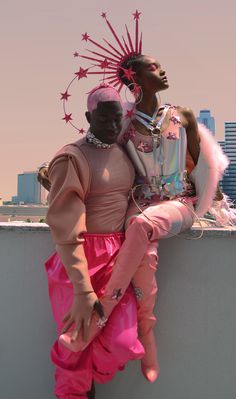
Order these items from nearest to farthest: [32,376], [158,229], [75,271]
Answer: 1. [75,271]
2. [158,229]
3. [32,376]

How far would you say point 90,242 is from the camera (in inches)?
72.0

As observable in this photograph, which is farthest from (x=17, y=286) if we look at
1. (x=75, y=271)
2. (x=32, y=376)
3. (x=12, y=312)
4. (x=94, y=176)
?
(x=94, y=176)

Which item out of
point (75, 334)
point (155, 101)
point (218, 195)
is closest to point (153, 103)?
point (155, 101)

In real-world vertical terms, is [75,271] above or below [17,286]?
above

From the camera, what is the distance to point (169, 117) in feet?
6.72

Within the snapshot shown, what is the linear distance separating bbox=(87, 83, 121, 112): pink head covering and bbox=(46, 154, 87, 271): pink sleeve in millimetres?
248

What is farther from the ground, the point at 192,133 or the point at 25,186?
the point at 192,133

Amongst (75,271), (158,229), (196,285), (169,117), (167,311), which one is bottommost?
(167,311)

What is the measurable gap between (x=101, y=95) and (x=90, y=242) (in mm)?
597

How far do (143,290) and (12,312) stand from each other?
0.74 metres

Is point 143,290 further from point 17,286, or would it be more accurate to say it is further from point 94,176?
point 17,286

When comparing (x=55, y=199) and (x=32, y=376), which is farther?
(x=32, y=376)

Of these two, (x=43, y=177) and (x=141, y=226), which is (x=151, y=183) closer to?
(x=141, y=226)

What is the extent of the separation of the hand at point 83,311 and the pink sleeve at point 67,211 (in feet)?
0.42
